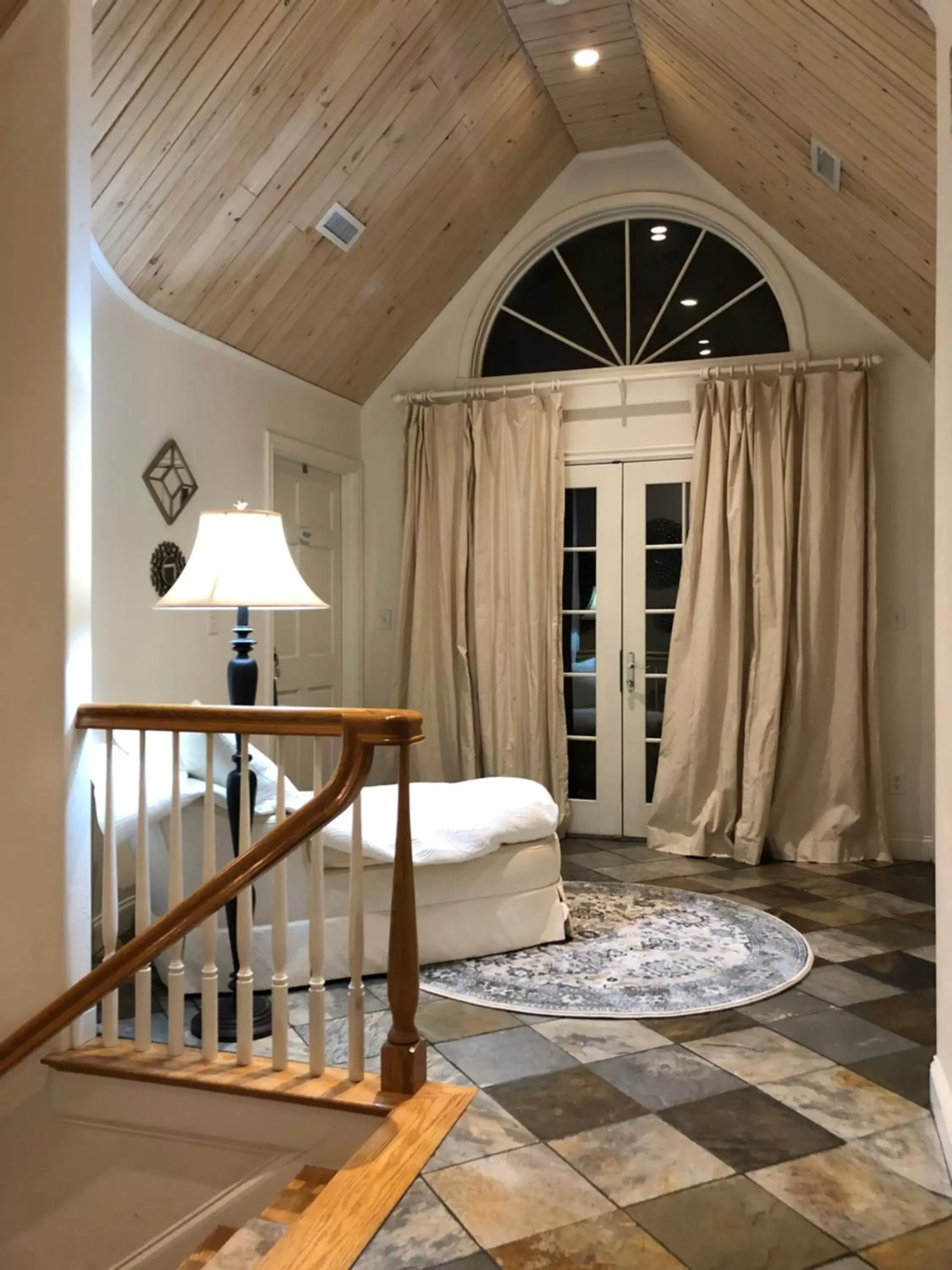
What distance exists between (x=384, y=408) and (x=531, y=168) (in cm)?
149

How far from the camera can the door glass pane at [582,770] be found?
550 cm

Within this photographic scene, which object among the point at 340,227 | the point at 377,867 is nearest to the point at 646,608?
the point at 340,227

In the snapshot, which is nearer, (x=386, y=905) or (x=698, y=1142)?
(x=698, y=1142)

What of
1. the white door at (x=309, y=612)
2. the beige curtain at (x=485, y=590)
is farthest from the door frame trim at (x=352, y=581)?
the beige curtain at (x=485, y=590)

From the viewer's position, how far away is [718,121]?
4426 mm

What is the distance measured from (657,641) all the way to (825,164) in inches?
94.6

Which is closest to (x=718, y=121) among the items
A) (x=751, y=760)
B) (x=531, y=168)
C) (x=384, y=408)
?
(x=531, y=168)

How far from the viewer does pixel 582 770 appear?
5523 mm

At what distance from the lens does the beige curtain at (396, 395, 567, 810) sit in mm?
5371

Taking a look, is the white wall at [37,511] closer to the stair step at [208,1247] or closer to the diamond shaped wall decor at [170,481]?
the stair step at [208,1247]

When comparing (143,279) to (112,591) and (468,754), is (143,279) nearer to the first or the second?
(112,591)

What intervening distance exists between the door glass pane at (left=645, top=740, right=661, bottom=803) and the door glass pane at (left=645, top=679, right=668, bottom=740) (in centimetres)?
5

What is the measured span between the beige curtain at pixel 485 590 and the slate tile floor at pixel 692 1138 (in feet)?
7.22

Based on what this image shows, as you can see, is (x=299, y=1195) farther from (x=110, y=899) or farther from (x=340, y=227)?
(x=340, y=227)
